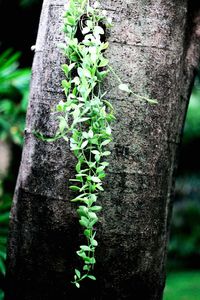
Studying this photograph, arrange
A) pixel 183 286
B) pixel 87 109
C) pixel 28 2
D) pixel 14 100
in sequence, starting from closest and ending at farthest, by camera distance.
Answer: pixel 87 109
pixel 14 100
pixel 28 2
pixel 183 286

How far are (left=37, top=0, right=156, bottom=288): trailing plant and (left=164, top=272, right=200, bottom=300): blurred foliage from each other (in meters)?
5.36

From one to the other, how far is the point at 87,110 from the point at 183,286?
20.4ft

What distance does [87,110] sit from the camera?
4.85 feet

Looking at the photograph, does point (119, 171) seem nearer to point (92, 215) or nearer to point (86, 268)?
point (92, 215)

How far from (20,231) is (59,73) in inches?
22.6

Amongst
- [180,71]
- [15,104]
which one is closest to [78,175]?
[180,71]

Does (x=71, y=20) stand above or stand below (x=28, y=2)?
below

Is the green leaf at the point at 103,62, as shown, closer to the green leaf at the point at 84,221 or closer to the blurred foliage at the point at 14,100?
the green leaf at the point at 84,221

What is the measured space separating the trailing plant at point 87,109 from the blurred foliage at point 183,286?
211 inches

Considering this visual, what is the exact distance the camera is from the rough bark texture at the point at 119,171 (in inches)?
62.6

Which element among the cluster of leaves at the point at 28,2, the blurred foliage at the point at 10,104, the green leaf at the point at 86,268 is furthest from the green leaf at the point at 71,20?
the cluster of leaves at the point at 28,2

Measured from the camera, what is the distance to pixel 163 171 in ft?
5.49

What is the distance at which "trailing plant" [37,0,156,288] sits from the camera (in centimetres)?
149

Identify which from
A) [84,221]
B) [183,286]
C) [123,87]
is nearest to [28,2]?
[183,286]
